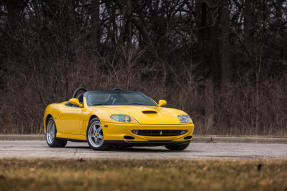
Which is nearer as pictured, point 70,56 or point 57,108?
point 57,108

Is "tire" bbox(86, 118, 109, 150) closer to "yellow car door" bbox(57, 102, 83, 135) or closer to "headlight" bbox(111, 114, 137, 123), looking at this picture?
"headlight" bbox(111, 114, 137, 123)

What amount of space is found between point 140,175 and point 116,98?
6.66 metres

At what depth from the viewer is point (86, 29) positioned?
27453 mm

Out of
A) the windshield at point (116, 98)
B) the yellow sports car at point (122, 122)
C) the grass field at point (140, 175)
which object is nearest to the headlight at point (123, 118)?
the yellow sports car at point (122, 122)

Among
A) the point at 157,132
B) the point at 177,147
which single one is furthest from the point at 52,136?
the point at 157,132

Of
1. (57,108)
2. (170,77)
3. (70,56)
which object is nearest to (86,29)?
(70,56)

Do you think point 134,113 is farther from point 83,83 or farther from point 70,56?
point 70,56

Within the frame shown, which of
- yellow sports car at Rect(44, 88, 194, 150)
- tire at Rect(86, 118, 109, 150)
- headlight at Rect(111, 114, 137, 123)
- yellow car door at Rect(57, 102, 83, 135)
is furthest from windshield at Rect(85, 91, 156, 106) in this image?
headlight at Rect(111, 114, 137, 123)

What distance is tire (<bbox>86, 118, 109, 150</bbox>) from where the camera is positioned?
13.2 metres

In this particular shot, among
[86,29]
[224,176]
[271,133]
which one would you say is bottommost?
[271,133]

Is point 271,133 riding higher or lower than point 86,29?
lower

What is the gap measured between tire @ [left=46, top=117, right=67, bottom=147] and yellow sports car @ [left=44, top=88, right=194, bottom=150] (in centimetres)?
22

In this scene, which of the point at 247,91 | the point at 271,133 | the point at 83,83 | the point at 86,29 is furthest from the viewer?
the point at 86,29

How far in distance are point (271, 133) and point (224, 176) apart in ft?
42.9
